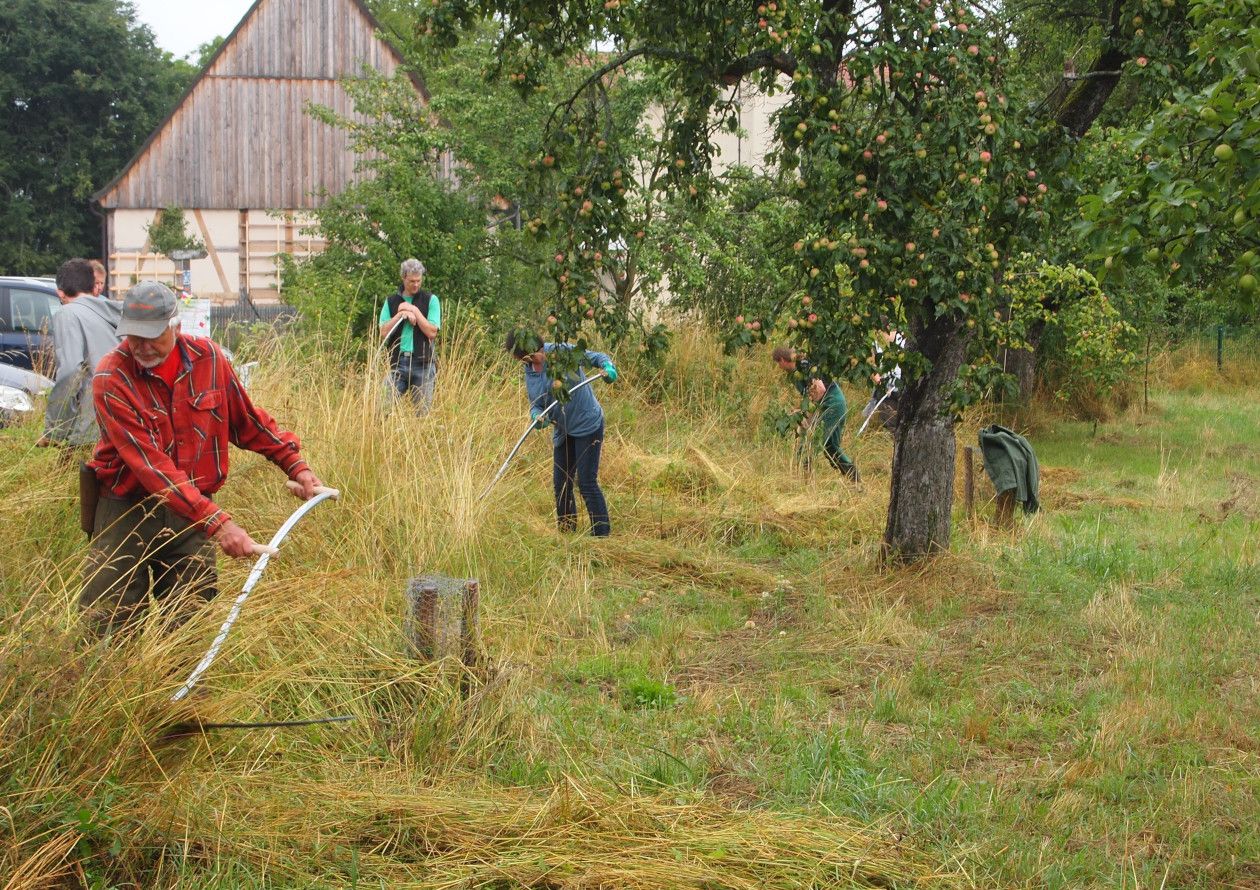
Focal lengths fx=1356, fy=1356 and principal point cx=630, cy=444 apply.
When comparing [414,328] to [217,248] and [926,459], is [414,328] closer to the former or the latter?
[926,459]

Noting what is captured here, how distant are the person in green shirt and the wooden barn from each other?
24798 mm

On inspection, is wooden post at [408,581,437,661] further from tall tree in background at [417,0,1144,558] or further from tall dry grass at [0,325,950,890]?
tall tree in background at [417,0,1144,558]

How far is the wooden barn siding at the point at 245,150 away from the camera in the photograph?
115 ft

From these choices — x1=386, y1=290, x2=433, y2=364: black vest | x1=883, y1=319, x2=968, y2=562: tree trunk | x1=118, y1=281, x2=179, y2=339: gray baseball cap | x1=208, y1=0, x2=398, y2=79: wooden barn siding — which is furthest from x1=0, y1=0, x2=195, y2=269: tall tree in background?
x1=118, y1=281, x2=179, y2=339: gray baseball cap

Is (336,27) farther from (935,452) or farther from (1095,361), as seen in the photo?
(935,452)

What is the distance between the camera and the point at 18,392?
9.87 meters

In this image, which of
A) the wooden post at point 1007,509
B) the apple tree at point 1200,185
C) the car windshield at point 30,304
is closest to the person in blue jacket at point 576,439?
the wooden post at point 1007,509

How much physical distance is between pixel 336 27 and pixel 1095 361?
2445 centimetres

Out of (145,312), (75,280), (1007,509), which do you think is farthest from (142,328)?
(1007,509)

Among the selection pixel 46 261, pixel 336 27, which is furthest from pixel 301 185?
pixel 46 261

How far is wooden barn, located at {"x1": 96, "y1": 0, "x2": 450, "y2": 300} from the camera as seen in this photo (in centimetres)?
3462

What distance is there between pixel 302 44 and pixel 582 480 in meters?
28.4

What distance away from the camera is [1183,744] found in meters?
5.49

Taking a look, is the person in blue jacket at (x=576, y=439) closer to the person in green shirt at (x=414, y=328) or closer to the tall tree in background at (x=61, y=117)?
the person in green shirt at (x=414, y=328)
